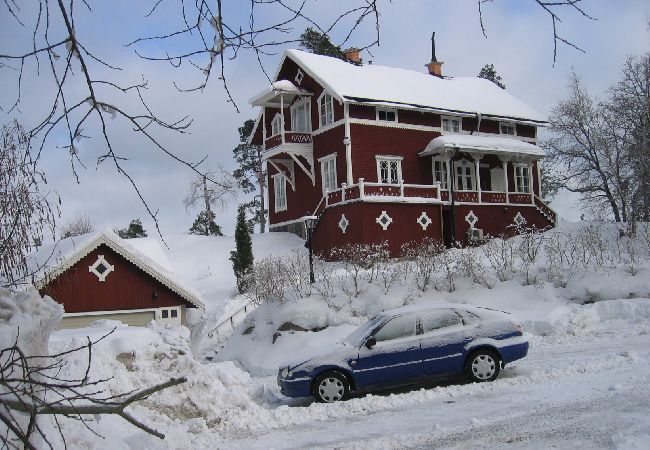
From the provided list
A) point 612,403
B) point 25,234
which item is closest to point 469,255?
point 612,403

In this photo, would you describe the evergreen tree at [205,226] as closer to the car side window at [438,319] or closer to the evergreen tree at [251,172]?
the evergreen tree at [251,172]

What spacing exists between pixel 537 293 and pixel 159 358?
45.6 ft

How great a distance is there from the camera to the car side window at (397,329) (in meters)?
13.0

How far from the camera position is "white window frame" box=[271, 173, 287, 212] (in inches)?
1540

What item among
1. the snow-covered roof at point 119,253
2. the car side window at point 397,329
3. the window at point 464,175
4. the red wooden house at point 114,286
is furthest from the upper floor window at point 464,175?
the car side window at point 397,329

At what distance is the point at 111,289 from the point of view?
2361 cm

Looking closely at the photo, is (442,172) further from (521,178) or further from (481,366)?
(481,366)

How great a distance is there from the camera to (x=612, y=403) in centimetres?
959

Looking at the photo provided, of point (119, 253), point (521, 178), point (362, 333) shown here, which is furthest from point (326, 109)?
point (362, 333)

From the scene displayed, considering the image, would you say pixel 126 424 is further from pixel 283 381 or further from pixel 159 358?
pixel 283 381

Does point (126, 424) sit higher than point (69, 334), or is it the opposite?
point (69, 334)

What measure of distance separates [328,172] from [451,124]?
7857mm

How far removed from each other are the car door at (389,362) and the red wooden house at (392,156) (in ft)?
57.9

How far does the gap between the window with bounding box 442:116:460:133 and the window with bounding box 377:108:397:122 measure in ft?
11.4
